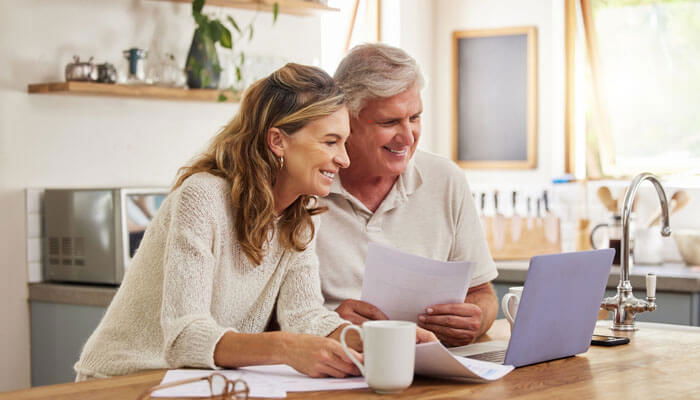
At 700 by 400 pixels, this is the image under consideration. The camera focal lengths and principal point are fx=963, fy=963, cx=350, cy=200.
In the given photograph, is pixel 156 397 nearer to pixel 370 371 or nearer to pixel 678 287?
pixel 370 371

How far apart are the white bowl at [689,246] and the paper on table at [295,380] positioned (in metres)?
2.91

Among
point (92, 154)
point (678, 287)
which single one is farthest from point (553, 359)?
point (92, 154)

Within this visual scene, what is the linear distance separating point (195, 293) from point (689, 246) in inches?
120

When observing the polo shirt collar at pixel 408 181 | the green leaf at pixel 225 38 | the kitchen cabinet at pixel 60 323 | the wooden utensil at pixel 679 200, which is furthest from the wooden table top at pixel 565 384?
the wooden utensil at pixel 679 200

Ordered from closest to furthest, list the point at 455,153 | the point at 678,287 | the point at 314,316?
the point at 314,316
the point at 678,287
the point at 455,153

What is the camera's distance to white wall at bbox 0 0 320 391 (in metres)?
3.65

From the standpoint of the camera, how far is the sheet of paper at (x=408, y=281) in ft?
6.41

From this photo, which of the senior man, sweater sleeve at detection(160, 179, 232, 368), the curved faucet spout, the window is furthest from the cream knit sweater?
the window

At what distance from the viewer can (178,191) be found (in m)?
1.92

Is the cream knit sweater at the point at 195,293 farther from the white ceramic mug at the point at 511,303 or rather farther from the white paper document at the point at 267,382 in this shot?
the white ceramic mug at the point at 511,303

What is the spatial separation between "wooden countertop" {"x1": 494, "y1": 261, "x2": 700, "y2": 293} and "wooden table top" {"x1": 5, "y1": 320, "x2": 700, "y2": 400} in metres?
1.59

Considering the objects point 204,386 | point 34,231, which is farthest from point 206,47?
point 204,386

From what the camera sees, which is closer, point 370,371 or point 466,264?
point 370,371

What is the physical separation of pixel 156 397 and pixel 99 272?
85.4 inches
